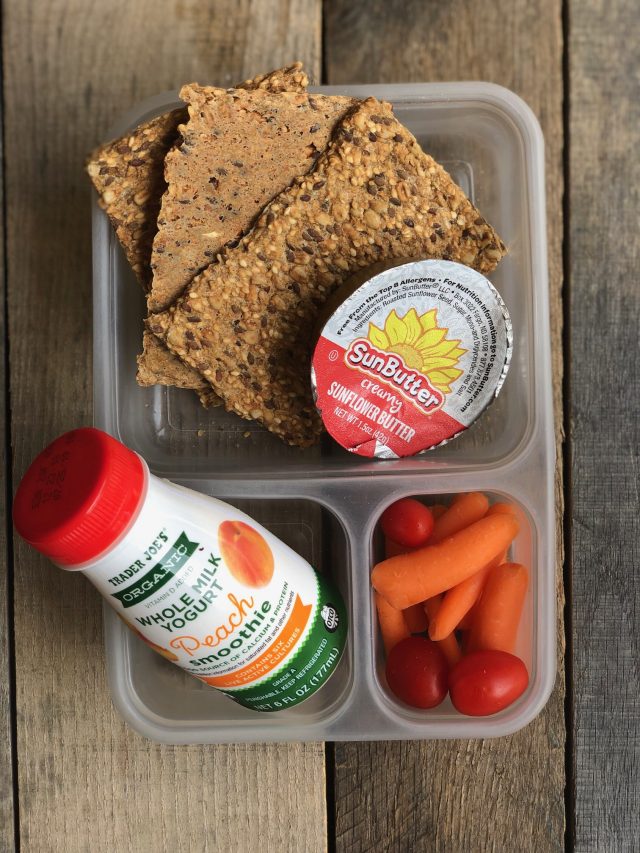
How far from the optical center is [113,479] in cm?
68

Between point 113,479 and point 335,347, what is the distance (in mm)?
293

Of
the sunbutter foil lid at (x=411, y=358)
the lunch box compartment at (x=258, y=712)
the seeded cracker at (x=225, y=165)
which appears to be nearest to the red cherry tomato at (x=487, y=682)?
the lunch box compartment at (x=258, y=712)

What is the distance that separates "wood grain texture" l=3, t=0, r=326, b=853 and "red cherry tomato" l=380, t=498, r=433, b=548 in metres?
0.29

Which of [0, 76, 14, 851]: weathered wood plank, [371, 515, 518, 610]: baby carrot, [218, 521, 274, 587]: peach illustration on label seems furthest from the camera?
[0, 76, 14, 851]: weathered wood plank

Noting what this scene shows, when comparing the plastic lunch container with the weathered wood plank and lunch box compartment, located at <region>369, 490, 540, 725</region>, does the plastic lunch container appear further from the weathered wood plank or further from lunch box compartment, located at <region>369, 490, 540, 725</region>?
the weathered wood plank

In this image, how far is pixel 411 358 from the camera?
0.88m

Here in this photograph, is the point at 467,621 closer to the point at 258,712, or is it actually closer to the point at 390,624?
the point at 390,624

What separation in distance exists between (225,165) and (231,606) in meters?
0.46

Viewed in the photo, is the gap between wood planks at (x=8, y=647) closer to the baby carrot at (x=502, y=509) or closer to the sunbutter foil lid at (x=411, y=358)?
the sunbutter foil lid at (x=411, y=358)

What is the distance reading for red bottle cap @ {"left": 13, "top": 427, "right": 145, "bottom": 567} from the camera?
26.3 inches

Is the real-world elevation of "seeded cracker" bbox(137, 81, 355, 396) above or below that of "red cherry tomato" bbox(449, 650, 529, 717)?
above

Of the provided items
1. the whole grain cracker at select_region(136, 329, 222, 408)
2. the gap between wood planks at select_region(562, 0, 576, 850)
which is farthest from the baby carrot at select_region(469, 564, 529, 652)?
the whole grain cracker at select_region(136, 329, 222, 408)

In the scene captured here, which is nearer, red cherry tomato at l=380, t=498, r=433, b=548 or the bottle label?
the bottle label

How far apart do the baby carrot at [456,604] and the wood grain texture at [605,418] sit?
16 centimetres
